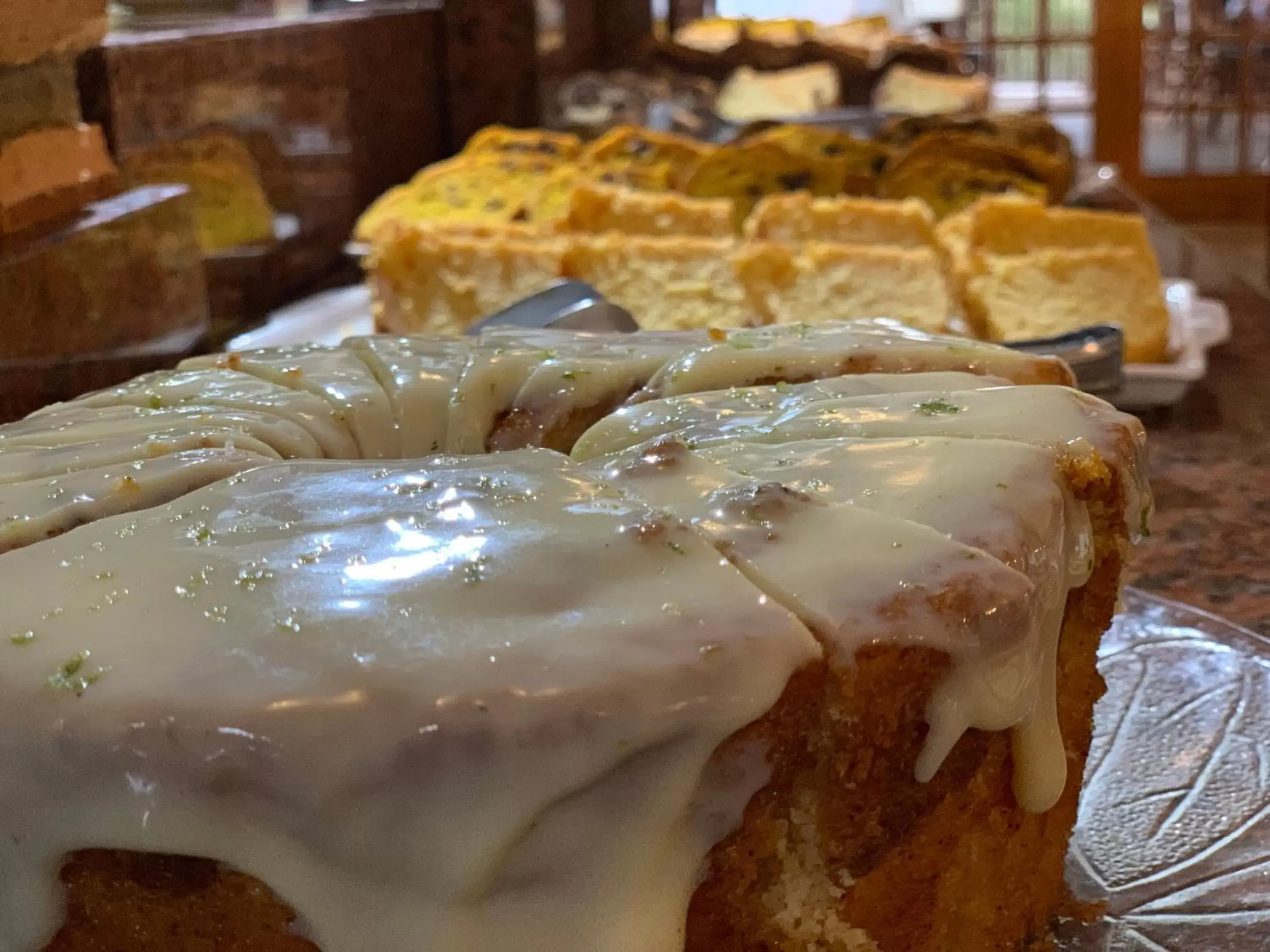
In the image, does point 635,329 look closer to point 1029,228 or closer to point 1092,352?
point 1092,352

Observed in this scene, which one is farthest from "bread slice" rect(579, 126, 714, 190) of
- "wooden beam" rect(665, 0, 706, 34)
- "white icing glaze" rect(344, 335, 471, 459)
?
"wooden beam" rect(665, 0, 706, 34)

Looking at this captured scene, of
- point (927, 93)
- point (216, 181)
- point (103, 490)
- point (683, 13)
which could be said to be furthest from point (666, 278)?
point (683, 13)

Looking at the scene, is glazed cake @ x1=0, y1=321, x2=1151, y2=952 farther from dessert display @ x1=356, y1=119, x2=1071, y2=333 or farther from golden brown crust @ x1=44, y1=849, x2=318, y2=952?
dessert display @ x1=356, y1=119, x2=1071, y2=333

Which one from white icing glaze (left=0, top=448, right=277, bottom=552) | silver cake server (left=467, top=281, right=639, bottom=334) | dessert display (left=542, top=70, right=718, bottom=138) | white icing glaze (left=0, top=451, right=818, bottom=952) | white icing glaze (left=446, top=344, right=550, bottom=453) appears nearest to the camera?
white icing glaze (left=0, top=451, right=818, bottom=952)

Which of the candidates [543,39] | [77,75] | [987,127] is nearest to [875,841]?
[77,75]

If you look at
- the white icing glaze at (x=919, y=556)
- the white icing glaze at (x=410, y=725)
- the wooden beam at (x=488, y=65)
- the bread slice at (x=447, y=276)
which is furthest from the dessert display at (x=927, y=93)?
the white icing glaze at (x=410, y=725)

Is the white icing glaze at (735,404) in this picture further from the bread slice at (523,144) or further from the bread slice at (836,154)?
the bread slice at (523,144)

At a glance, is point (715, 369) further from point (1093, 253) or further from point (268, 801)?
point (1093, 253)
